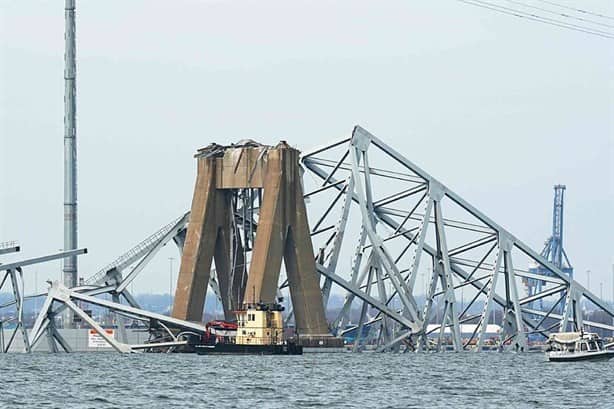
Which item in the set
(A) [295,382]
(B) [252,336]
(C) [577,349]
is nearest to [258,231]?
(B) [252,336]

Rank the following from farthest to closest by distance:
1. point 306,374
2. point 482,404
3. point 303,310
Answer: point 303,310 < point 306,374 < point 482,404

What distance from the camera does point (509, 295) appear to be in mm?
176750

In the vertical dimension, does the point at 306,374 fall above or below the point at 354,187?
below

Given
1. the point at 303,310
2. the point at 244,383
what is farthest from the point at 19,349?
the point at 244,383

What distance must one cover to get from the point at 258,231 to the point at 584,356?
31162 mm

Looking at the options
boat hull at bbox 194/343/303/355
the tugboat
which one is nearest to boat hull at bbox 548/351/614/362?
the tugboat

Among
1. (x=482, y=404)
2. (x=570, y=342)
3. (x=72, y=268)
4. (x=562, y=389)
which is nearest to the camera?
(x=482, y=404)

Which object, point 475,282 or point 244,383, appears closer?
point 244,383

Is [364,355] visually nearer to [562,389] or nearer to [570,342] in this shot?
[570,342]

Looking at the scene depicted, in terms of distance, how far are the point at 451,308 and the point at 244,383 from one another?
6358 centimetres

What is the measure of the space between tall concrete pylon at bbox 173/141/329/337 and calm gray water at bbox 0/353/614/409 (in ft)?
25.6

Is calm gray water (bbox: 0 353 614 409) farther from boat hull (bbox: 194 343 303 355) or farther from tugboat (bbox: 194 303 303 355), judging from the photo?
tugboat (bbox: 194 303 303 355)

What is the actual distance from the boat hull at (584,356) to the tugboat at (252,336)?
71.3 ft

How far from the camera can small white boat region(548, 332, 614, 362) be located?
148 m
